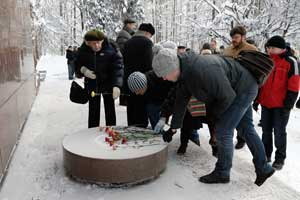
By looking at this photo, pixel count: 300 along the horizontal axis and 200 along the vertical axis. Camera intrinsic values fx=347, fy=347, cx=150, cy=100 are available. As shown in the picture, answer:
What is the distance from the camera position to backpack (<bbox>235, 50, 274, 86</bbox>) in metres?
3.48

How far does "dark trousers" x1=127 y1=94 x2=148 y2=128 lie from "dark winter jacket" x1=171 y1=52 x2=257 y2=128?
1.91 meters

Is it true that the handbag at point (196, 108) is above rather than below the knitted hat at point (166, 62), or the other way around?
below

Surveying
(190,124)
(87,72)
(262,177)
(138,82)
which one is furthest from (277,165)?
(87,72)

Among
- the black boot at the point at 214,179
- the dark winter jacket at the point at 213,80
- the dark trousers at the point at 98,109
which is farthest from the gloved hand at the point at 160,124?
the dark trousers at the point at 98,109

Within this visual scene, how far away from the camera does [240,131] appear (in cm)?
384

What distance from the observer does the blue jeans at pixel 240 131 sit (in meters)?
3.47

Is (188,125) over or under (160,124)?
under

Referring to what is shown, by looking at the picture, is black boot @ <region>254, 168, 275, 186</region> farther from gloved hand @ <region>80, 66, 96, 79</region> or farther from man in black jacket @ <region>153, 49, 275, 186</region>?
gloved hand @ <region>80, 66, 96, 79</region>

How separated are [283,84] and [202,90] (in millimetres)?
1506

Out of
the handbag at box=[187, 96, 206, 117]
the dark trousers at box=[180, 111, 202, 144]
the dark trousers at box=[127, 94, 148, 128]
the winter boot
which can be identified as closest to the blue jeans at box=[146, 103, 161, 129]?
the dark trousers at box=[127, 94, 148, 128]

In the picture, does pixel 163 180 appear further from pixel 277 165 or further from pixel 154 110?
pixel 277 165

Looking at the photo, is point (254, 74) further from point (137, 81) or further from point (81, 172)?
point (81, 172)

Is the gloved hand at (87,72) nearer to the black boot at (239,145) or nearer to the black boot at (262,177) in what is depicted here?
the black boot at (239,145)

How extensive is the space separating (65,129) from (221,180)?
331 centimetres
